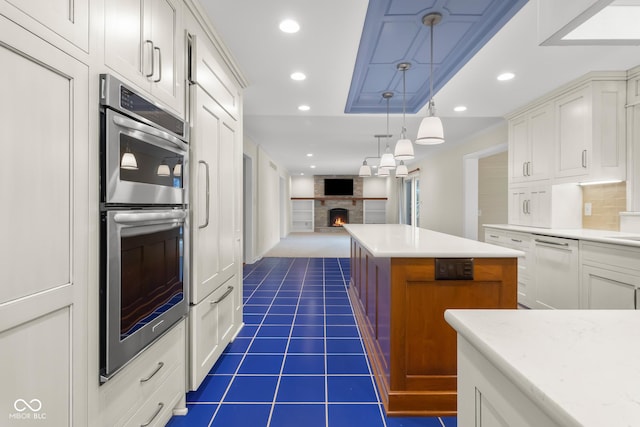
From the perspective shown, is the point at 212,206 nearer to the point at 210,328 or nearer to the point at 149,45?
the point at 210,328

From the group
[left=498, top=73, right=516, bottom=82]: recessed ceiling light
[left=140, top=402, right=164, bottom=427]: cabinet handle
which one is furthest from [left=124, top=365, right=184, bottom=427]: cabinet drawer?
[left=498, top=73, right=516, bottom=82]: recessed ceiling light

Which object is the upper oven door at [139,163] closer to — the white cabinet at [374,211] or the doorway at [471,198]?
the doorway at [471,198]

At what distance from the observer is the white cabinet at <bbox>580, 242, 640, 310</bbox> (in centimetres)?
222

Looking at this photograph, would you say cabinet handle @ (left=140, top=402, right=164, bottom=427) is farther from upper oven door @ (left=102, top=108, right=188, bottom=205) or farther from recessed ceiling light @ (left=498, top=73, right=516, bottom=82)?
recessed ceiling light @ (left=498, top=73, right=516, bottom=82)

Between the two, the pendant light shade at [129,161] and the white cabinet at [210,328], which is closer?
the pendant light shade at [129,161]

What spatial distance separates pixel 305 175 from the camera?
13.2 m

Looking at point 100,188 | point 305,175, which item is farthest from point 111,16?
point 305,175

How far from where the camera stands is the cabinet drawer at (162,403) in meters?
1.31

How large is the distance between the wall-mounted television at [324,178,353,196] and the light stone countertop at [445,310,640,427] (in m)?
12.4

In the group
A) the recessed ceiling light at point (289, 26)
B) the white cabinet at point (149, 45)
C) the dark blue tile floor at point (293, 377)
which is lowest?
the dark blue tile floor at point (293, 377)

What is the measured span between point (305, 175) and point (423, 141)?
10810 mm

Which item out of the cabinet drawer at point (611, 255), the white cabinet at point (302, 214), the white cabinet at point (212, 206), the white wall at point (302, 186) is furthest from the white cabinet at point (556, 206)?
the white cabinet at point (302, 214)

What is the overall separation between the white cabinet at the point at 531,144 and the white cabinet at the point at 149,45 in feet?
12.5

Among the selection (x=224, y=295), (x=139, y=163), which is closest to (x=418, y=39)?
(x=139, y=163)
